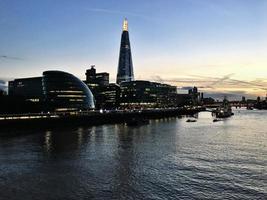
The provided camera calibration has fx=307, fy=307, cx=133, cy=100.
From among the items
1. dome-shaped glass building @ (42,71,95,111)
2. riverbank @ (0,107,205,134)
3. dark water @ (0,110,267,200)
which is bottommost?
dark water @ (0,110,267,200)

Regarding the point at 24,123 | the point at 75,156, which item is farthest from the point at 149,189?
the point at 24,123

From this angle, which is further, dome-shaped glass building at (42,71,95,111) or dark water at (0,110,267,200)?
dome-shaped glass building at (42,71,95,111)

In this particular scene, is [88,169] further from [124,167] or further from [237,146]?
[237,146]

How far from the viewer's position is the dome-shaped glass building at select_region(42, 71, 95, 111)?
149m

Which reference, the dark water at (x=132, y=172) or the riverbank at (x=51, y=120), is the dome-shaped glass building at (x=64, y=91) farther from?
the dark water at (x=132, y=172)

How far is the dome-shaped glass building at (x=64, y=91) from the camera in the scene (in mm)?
149250

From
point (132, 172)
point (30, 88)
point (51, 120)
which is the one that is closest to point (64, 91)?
point (30, 88)

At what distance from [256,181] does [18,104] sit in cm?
9020

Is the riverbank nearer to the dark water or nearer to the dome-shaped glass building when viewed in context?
the dark water

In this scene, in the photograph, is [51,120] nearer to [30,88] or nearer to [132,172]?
[132,172]

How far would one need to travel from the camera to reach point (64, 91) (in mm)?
149375

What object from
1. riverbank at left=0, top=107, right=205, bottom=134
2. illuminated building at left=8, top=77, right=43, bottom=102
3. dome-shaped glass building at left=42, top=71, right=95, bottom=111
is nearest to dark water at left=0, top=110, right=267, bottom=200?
riverbank at left=0, top=107, right=205, bottom=134

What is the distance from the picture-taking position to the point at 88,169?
101 ft

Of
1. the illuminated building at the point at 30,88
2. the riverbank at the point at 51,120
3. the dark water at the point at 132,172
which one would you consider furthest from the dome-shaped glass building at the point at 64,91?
the dark water at the point at 132,172
